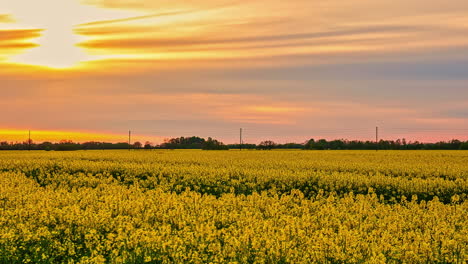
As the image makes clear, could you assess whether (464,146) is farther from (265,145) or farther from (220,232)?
(220,232)

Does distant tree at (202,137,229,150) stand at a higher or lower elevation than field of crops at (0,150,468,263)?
higher

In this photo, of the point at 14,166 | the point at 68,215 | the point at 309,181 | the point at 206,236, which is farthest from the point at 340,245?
the point at 14,166

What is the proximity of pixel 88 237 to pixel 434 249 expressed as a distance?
651cm

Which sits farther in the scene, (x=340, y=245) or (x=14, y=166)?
(x=14, y=166)

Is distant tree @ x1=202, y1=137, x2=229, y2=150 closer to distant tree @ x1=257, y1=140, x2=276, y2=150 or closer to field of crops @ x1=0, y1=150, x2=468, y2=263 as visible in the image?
distant tree @ x1=257, y1=140, x2=276, y2=150

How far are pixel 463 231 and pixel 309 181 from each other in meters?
13.0

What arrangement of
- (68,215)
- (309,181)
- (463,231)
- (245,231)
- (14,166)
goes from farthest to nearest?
1. (14,166)
2. (309,181)
3. (68,215)
4. (463,231)
5. (245,231)

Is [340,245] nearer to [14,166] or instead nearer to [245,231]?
[245,231]

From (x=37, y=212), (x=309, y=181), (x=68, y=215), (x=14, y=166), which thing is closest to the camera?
(x=68, y=215)

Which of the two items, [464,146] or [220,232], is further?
[464,146]

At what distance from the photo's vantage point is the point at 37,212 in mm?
13492

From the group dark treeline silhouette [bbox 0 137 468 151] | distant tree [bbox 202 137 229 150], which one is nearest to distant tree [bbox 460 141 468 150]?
dark treeline silhouette [bbox 0 137 468 151]

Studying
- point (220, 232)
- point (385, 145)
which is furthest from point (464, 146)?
point (220, 232)

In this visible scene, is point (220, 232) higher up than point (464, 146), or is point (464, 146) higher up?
point (464, 146)
